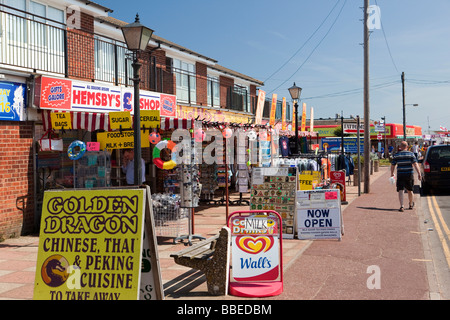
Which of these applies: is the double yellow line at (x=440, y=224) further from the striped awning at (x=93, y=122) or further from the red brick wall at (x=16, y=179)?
the red brick wall at (x=16, y=179)

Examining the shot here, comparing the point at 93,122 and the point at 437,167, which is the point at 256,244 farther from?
the point at 437,167

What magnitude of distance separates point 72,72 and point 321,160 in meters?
8.63

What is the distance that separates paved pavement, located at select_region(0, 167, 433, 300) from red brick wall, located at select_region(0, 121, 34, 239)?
41cm

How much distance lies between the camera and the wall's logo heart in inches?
236

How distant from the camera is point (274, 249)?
599 cm

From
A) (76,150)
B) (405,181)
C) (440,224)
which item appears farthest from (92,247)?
(405,181)

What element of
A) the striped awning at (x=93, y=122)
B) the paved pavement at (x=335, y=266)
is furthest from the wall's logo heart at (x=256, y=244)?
the striped awning at (x=93, y=122)

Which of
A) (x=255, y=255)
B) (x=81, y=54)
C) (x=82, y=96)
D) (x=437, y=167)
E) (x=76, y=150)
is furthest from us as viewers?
(x=437, y=167)

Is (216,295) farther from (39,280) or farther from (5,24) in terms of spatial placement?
(5,24)

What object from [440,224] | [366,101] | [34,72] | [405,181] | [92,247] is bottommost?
[440,224]

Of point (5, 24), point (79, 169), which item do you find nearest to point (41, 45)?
point (5, 24)

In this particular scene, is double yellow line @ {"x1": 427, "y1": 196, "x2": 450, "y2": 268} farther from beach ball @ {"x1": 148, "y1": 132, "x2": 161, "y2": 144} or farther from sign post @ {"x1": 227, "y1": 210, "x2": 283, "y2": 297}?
beach ball @ {"x1": 148, "y1": 132, "x2": 161, "y2": 144}

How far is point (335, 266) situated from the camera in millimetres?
7047

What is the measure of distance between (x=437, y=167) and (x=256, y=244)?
12.8 m
